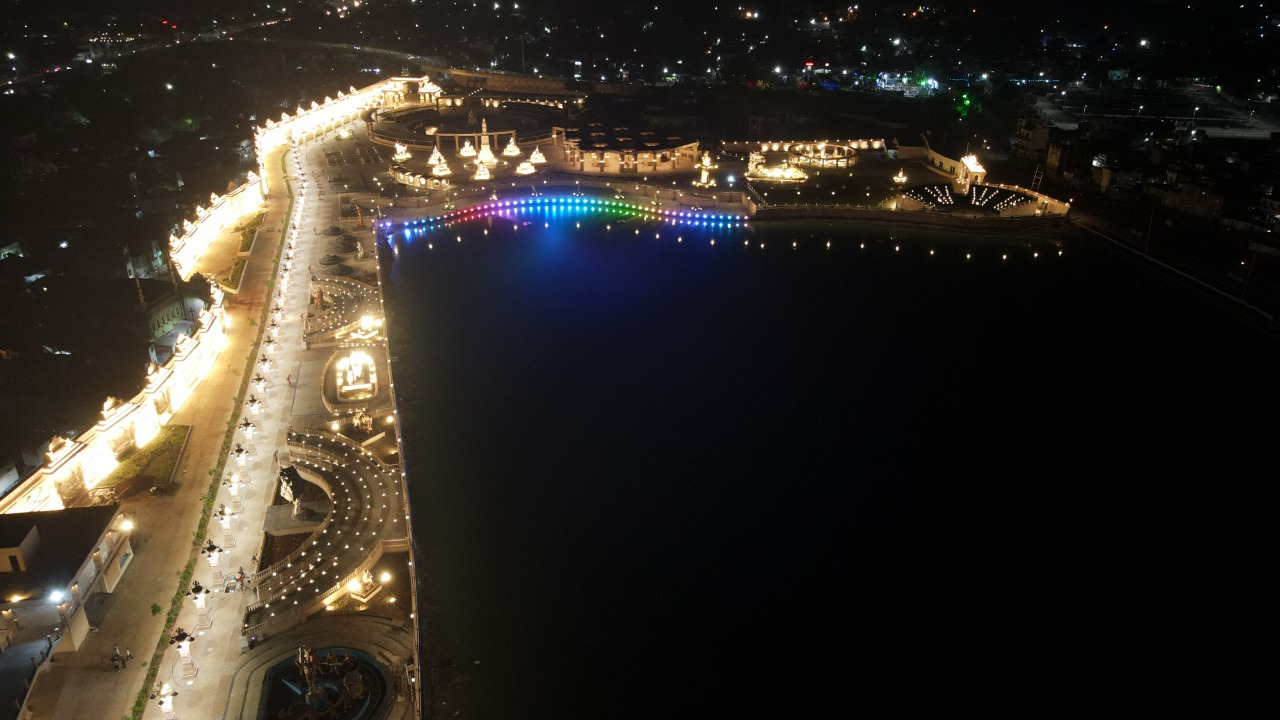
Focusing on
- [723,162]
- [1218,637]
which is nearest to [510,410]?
[1218,637]

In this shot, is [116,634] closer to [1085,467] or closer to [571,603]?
[571,603]

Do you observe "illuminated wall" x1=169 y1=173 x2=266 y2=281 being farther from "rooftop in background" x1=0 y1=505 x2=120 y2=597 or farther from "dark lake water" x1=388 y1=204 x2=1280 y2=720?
"rooftop in background" x1=0 y1=505 x2=120 y2=597

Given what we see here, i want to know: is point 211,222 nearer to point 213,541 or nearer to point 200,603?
point 213,541

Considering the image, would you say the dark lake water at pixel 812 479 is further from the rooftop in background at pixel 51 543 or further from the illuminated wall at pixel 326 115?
the illuminated wall at pixel 326 115

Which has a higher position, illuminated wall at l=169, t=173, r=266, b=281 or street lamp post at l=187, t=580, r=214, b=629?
illuminated wall at l=169, t=173, r=266, b=281

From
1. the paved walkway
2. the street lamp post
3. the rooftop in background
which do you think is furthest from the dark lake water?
the rooftop in background

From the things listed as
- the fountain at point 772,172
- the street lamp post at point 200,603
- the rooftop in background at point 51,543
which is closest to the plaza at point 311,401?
the street lamp post at point 200,603
